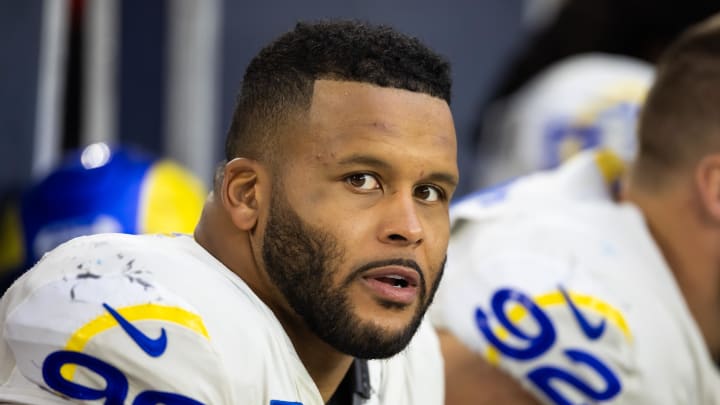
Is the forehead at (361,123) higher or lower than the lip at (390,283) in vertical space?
higher

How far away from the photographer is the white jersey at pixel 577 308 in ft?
6.13

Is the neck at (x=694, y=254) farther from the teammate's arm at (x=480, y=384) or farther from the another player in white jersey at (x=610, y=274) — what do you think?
the teammate's arm at (x=480, y=384)

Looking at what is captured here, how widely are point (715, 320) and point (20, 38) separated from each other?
1.48 m

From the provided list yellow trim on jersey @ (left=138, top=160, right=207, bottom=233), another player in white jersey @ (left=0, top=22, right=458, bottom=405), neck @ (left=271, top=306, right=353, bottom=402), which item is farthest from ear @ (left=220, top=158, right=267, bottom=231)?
yellow trim on jersey @ (left=138, top=160, right=207, bottom=233)

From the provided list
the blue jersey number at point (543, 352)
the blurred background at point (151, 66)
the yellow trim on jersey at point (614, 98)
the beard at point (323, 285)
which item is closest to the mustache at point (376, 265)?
the beard at point (323, 285)

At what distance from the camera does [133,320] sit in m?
1.26

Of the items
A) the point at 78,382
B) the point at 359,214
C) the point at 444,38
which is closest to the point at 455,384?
the point at 359,214

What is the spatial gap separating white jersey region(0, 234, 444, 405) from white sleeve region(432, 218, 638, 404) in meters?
0.59

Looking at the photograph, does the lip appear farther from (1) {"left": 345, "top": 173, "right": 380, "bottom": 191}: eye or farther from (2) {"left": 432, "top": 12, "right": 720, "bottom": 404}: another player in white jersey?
(2) {"left": 432, "top": 12, "right": 720, "bottom": 404}: another player in white jersey

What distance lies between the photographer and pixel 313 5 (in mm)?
3674

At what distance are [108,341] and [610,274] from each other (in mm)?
920

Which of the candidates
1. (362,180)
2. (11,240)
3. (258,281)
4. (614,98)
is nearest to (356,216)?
(362,180)

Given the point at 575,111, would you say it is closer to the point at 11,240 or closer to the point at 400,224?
the point at 11,240

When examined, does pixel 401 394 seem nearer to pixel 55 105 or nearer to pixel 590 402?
pixel 590 402
